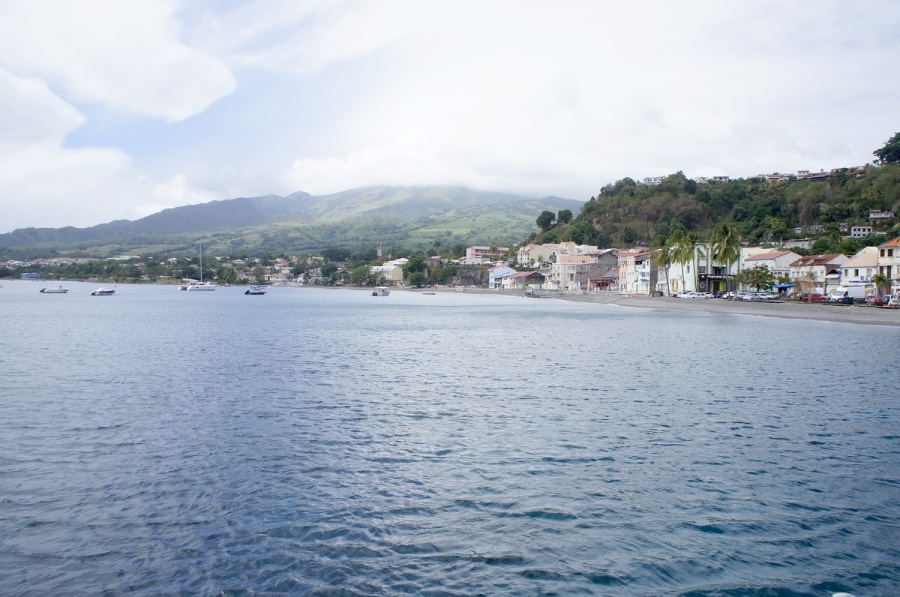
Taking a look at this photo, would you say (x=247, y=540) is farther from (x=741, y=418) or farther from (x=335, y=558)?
(x=741, y=418)

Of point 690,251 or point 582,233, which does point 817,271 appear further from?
point 582,233

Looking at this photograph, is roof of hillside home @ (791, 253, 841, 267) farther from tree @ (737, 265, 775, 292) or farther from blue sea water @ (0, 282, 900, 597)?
blue sea water @ (0, 282, 900, 597)

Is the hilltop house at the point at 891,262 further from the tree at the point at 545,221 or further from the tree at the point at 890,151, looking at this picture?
the tree at the point at 545,221

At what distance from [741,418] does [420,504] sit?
439 inches

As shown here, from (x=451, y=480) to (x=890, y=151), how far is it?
524 ft

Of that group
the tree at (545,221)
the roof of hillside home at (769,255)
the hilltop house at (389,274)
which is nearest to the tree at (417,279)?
the hilltop house at (389,274)

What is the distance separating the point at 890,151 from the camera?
137250 mm

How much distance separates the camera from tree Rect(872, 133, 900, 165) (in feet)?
445

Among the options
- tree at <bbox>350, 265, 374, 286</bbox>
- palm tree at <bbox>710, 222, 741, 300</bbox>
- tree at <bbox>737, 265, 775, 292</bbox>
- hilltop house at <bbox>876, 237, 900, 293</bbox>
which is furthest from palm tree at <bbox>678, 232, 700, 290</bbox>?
tree at <bbox>350, 265, 374, 286</bbox>

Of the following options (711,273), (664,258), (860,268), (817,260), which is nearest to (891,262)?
(860,268)

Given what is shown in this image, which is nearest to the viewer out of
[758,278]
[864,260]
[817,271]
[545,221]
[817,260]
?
[864,260]

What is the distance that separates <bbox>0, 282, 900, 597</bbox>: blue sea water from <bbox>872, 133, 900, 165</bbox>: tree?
136 m

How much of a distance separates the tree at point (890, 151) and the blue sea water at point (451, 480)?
136 metres

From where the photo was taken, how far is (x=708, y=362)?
29938 mm
